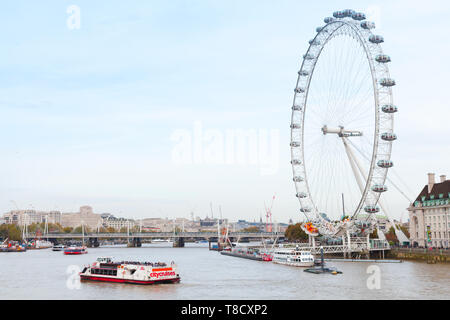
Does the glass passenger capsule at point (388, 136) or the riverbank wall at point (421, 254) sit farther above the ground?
the glass passenger capsule at point (388, 136)

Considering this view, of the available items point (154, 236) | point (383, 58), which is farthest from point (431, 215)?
point (154, 236)

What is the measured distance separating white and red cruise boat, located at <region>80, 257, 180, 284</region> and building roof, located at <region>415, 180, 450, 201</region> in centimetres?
4226

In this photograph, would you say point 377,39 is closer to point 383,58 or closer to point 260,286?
point 383,58

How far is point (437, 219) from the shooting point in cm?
7406

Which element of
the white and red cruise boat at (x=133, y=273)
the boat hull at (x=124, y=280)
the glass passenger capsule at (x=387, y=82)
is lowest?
the boat hull at (x=124, y=280)

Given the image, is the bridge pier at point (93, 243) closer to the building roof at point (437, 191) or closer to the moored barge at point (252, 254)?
the moored barge at point (252, 254)

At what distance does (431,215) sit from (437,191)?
3589 millimetres

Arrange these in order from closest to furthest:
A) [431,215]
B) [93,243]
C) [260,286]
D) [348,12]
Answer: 1. [260,286]
2. [348,12]
3. [431,215]
4. [93,243]

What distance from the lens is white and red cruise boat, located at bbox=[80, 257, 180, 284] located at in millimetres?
46062

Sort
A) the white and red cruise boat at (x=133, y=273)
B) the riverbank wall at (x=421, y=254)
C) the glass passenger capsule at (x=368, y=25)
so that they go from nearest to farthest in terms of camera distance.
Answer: the white and red cruise boat at (x=133, y=273), the glass passenger capsule at (x=368, y=25), the riverbank wall at (x=421, y=254)

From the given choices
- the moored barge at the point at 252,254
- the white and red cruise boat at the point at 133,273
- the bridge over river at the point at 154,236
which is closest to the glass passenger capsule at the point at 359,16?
the white and red cruise boat at the point at 133,273

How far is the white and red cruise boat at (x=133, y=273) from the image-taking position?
46.1 metres

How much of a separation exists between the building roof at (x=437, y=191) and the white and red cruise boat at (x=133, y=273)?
42263mm

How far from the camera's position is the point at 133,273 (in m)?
47.7
